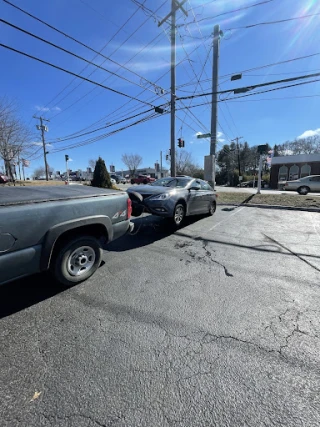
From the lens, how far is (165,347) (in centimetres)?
207

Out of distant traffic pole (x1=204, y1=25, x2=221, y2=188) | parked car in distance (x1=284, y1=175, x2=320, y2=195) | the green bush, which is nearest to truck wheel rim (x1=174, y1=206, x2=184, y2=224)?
distant traffic pole (x1=204, y1=25, x2=221, y2=188)

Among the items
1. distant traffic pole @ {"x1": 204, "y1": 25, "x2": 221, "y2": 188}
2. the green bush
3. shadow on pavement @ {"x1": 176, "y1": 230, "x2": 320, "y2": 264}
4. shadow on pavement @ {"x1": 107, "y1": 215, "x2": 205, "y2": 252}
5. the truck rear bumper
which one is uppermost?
distant traffic pole @ {"x1": 204, "y1": 25, "x2": 221, "y2": 188}

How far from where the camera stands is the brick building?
33812mm

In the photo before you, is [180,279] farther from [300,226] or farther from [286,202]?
[286,202]

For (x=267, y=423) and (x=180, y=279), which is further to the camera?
(x=180, y=279)

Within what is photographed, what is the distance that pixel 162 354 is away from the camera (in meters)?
1.99

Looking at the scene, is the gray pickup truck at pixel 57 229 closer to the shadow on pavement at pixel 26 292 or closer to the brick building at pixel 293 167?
the shadow on pavement at pixel 26 292

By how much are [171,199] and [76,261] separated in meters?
3.23

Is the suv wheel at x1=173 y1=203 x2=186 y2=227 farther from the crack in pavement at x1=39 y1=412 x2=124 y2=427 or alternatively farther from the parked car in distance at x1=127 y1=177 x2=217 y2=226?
the crack in pavement at x1=39 y1=412 x2=124 y2=427

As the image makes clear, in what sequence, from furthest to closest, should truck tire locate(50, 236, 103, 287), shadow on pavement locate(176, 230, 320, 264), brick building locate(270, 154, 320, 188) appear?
brick building locate(270, 154, 320, 188) → shadow on pavement locate(176, 230, 320, 264) → truck tire locate(50, 236, 103, 287)

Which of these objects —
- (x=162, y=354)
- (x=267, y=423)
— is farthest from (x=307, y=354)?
(x=162, y=354)

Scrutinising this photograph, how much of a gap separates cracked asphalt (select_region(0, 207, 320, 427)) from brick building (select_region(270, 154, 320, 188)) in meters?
37.8

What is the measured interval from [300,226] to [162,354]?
270 inches

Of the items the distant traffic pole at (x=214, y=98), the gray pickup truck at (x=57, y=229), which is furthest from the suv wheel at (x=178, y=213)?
the distant traffic pole at (x=214, y=98)
